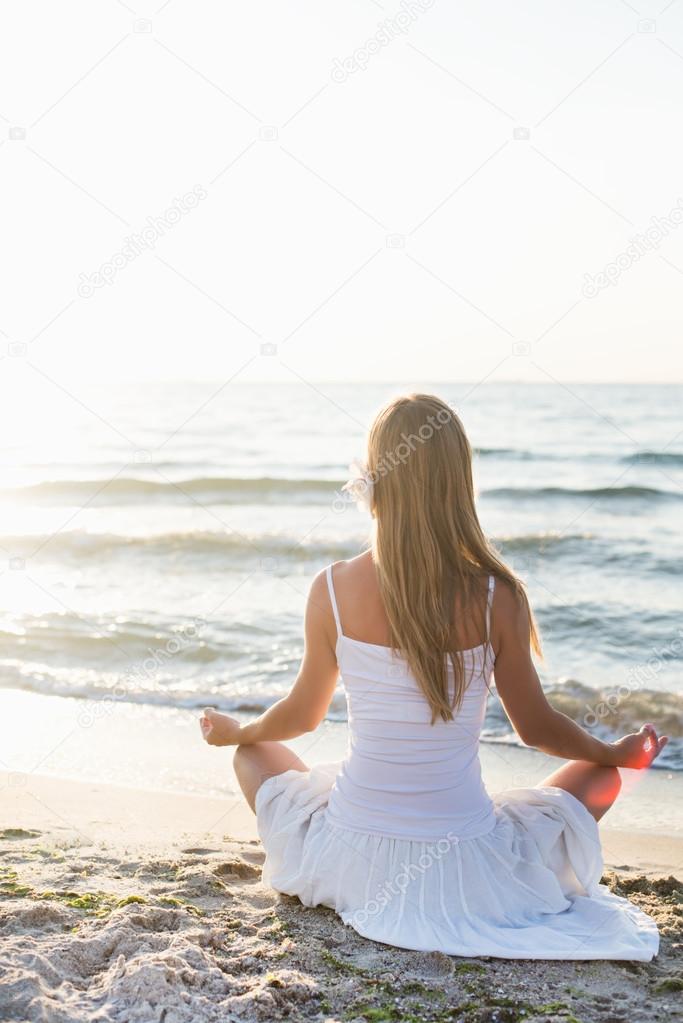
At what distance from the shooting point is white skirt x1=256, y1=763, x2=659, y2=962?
282cm

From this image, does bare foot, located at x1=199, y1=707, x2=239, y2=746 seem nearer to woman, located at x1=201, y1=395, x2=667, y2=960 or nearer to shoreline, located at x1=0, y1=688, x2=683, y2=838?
woman, located at x1=201, y1=395, x2=667, y2=960

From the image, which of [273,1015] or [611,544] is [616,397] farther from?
[273,1015]

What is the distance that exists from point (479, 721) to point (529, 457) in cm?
1736

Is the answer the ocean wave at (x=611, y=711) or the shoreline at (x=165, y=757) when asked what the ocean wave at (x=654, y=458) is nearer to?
the ocean wave at (x=611, y=711)

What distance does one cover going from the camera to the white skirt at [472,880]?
2822 mm

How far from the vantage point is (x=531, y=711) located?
3033 millimetres

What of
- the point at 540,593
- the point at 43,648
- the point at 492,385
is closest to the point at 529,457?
the point at 540,593

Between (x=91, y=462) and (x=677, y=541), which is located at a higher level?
(x=91, y=462)

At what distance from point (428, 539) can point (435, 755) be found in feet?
2.19

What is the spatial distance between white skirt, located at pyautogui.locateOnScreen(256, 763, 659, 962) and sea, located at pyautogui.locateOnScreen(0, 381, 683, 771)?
1.37 m

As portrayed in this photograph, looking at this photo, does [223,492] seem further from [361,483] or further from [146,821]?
[361,483]

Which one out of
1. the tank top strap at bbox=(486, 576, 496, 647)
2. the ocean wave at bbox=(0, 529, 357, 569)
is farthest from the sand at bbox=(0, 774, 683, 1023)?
the ocean wave at bbox=(0, 529, 357, 569)

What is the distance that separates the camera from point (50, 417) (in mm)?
28547
